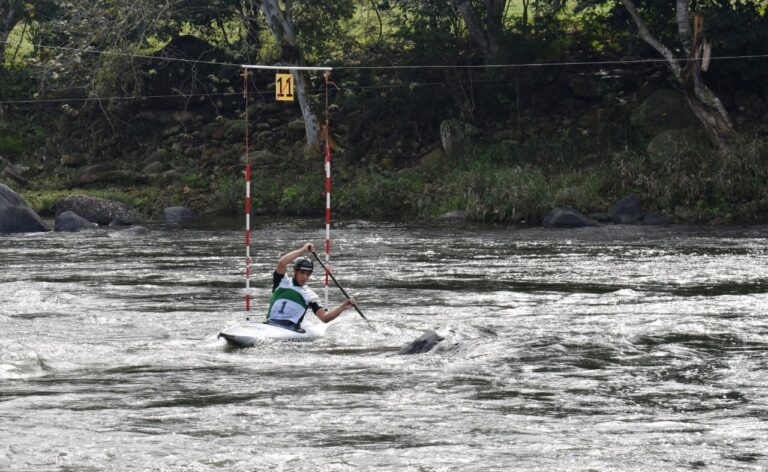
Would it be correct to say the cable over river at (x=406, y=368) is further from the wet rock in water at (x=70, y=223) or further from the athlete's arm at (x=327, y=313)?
the wet rock in water at (x=70, y=223)

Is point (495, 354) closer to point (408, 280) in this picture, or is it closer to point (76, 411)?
point (76, 411)

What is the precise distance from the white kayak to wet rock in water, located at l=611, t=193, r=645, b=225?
14738 mm

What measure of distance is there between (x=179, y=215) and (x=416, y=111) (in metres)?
7.28

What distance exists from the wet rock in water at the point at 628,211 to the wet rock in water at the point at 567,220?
61 centimetres

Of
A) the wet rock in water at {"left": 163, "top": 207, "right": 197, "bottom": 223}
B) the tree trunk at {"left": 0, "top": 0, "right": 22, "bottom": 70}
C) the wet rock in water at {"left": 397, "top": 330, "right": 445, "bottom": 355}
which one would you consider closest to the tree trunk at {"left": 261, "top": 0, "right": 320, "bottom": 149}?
the wet rock in water at {"left": 163, "top": 207, "right": 197, "bottom": 223}

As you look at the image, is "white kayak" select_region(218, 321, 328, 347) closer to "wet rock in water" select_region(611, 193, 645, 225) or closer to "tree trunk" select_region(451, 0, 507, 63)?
"wet rock in water" select_region(611, 193, 645, 225)

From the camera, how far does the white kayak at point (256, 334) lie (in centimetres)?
1426

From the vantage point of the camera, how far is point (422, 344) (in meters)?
13.9

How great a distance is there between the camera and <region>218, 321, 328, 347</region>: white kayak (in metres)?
14.3

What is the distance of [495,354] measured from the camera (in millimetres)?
13578

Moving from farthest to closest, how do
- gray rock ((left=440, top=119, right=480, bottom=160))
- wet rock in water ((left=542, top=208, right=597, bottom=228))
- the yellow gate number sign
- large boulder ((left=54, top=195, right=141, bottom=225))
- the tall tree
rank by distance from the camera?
the tall tree → gray rock ((left=440, top=119, right=480, bottom=160)) → large boulder ((left=54, top=195, right=141, bottom=225)) → wet rock in water ((left=542, top=208, right=597, bottom=228)) → the yellow gate number sign

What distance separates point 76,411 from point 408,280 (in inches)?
396

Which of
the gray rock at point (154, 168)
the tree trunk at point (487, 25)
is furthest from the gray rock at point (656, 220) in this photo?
the gray rock at point (154, 168)

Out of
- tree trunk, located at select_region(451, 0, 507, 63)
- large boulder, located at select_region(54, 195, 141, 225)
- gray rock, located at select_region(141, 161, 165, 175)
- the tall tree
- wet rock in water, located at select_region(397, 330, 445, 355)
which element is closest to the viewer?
wet rock in water, located at select_region(397, 330, 445, 355)
